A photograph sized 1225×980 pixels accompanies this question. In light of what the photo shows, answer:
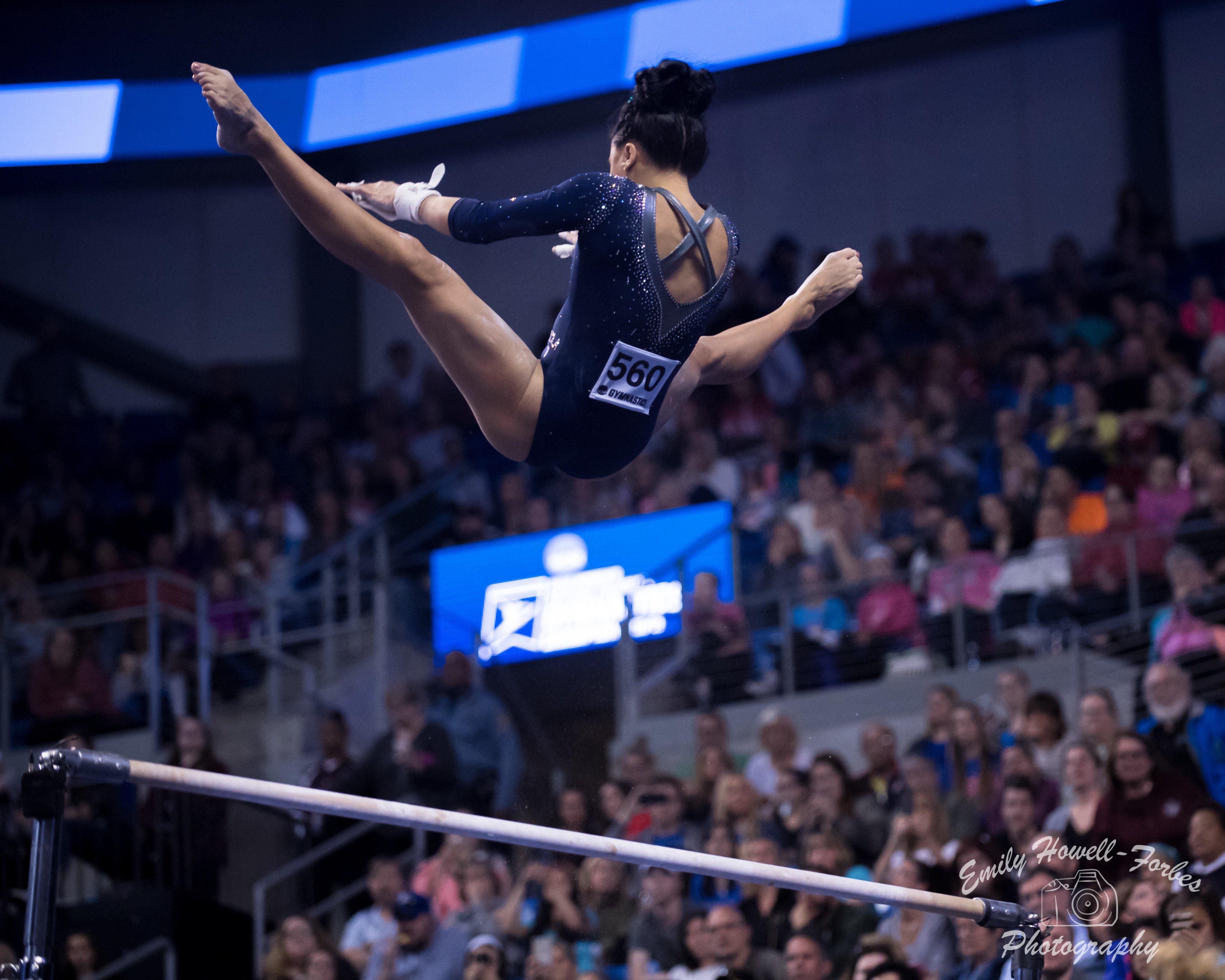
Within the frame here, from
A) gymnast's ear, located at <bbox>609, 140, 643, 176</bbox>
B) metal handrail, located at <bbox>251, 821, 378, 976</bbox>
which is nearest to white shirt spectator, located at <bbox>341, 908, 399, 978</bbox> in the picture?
metal handrail, located at <bbox>251, 821, 378, 976</bbox>

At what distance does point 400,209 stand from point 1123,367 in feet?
17.9

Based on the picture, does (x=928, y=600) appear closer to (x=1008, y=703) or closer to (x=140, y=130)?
(x=1008, y=703)

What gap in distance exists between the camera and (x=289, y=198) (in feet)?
10.3

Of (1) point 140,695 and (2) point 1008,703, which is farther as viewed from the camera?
(1) point 140,695

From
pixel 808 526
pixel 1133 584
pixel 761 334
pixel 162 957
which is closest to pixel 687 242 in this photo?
pixel 761 334

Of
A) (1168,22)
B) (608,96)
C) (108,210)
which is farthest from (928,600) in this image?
(108,210)

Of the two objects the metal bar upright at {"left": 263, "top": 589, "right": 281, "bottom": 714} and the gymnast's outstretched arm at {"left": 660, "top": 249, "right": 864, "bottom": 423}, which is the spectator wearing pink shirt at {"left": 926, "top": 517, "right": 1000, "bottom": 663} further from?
the metal bar upright at {"left": 263, "top": 589, "right": 281, "bottom": 714}

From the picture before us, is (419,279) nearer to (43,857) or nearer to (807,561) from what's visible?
(43,857)

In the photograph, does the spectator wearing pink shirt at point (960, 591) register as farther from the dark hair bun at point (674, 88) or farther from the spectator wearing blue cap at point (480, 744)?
the dark hair bun at point (674, 88)

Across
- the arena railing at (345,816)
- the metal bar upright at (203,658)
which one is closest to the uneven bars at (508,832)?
the arena railing at (345,816)

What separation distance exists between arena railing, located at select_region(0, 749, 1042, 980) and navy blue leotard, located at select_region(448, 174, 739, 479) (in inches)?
33.3

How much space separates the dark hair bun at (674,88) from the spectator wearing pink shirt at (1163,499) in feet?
14.8

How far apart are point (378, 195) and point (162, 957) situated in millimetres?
4690

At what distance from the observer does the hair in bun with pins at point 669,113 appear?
10.8ft
